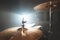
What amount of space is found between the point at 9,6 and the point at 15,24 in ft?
0.52

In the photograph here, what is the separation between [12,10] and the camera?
43.4 inches

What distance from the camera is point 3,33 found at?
1078 millimetres

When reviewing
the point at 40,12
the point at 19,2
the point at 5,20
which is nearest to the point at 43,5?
the point at 40,12

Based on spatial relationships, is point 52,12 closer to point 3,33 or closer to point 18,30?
point 18,30

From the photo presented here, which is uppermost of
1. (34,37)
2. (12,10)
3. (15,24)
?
(12,10)

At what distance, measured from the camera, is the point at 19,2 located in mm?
1126

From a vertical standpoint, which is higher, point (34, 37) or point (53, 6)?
point (53, 6)

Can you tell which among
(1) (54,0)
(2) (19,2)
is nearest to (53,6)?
(1) (54,0)

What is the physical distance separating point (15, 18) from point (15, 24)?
51 mm

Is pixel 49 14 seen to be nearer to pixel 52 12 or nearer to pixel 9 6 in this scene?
pixel 52 12

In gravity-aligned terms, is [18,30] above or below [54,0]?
below

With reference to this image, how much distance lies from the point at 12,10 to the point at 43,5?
275mm

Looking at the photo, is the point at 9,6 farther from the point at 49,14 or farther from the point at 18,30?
the point at 49,14

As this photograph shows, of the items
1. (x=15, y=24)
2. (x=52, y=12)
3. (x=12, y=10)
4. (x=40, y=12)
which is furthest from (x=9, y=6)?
(x=52, y=12)
